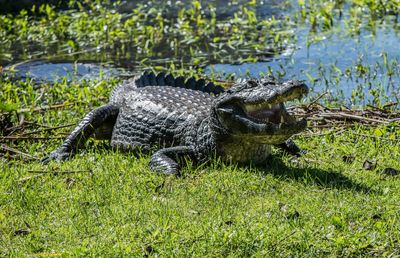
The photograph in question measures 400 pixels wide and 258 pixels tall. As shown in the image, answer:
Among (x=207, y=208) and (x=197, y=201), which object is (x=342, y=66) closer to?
(x=197, y=201)

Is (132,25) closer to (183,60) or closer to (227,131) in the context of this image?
(183,60)

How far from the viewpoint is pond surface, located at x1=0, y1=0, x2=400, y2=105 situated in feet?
32.7

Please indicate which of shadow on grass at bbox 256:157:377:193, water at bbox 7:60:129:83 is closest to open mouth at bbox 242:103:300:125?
shadow on grass at bbox 256:157:377:193

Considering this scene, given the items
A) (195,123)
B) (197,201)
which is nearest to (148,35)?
(195,123)

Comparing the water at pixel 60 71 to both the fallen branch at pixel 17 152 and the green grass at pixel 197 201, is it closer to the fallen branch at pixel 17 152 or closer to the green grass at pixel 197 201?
the green grass at pixel 197 201

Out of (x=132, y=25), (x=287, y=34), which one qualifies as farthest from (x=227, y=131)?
(x=132, y=25)

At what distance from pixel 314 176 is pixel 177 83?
2.63 meters

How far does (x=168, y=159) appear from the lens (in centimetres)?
693

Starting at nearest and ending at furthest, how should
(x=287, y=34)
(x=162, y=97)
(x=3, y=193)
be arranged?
(x=3, y=193) < (x=162, y=97) < (x=287, y=34)

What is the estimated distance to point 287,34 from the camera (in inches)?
509

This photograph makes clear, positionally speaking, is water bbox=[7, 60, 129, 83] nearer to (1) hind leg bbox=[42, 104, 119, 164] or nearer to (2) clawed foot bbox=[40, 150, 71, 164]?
(1) hind leg bbox=[42, 104, 119, 164]

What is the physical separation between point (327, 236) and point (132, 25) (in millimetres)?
9040

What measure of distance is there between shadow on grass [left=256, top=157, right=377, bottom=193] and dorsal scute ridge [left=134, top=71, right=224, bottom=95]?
1.80 meters

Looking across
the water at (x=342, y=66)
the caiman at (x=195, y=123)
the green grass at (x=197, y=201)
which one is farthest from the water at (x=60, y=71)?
the caiman at (x=195, y=123)
